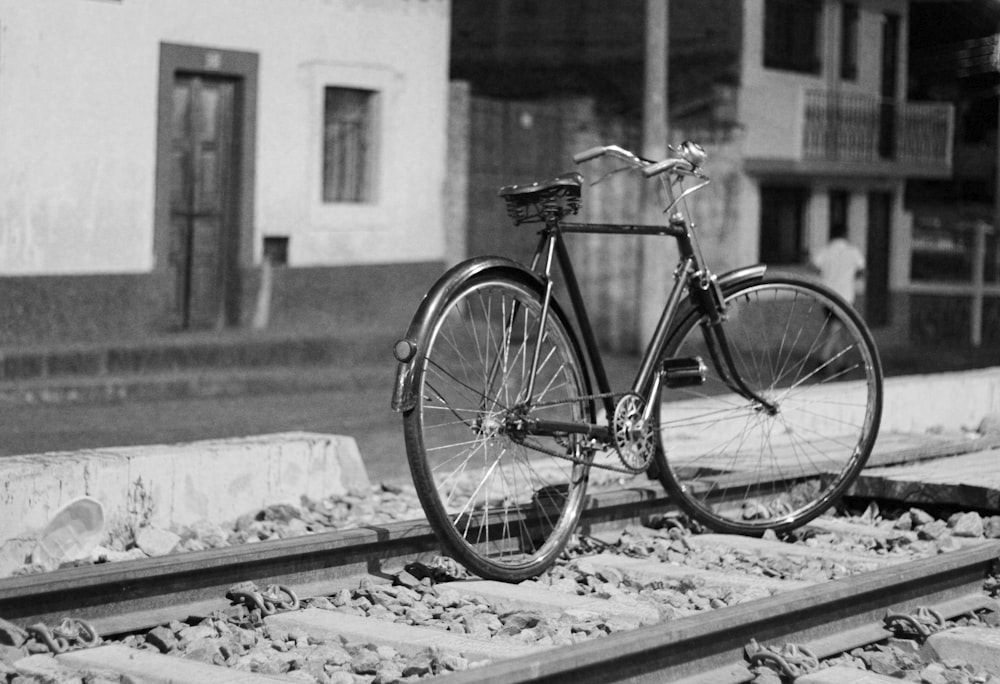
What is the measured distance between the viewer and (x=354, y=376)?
1510 cm

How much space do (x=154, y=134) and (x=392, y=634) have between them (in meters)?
11.5

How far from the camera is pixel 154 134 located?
1512 cm

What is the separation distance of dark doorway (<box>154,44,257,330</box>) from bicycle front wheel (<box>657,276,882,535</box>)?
891 cm

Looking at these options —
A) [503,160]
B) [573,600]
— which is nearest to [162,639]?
[573,600]

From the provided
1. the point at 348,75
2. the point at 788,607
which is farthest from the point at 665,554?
the point at 348,75

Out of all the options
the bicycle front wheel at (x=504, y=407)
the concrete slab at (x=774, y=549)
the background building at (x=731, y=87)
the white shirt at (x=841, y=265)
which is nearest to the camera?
the bicycle front wheel at (x=504, y=407)

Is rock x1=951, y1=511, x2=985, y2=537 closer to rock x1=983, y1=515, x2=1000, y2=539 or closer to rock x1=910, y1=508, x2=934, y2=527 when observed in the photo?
rock x1=983, y1=515, x2=1000, y2=539

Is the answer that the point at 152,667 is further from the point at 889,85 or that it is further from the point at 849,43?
the point at 889,85

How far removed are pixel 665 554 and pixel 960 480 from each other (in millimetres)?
1552

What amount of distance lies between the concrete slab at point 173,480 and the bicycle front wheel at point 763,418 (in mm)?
1448

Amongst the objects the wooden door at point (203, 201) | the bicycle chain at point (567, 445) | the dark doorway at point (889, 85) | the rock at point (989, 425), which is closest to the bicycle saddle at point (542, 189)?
the bicycle chain at point (567, 445)

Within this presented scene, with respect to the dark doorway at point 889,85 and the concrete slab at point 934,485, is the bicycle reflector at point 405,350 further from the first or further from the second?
the dark doorway at point 889,85

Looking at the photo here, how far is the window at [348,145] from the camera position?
17.2 meters

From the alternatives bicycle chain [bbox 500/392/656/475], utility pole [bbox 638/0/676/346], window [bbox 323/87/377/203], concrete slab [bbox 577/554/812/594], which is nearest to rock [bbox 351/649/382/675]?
bicycle chain [bbox 500/392/656/475]
